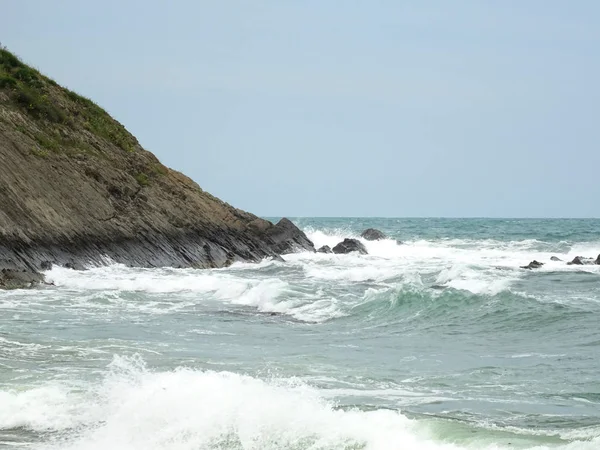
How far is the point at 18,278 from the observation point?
79.1ft

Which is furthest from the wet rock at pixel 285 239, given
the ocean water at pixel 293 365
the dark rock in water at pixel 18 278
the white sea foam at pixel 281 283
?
the dark rock in water at pixel 18 278

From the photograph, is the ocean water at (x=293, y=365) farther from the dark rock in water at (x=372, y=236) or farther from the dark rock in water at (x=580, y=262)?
the dark rock in water at (x=372, y=236)

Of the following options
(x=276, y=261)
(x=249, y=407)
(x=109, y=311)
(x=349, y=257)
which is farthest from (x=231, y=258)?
(x=249, y=407)

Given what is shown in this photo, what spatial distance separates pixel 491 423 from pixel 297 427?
7.56ft

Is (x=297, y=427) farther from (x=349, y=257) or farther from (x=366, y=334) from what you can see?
(x=349, y=257)

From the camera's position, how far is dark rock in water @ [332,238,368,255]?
4712 cm

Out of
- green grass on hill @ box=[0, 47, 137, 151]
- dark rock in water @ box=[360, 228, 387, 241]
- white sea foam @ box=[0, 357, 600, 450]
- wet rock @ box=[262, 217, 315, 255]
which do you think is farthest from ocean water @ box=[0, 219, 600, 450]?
dark rock in water @ box=[360, 228, 387, 241]

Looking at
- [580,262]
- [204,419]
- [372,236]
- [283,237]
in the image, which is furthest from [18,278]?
[372,236]

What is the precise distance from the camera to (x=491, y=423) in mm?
10445

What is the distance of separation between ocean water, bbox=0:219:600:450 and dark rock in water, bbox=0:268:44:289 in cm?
59

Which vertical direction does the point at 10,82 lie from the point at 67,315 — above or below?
above

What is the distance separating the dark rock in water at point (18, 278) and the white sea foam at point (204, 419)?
12631 mm

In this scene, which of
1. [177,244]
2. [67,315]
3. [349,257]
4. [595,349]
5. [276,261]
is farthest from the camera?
[349,257]

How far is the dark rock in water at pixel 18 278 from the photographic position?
23.5 m
